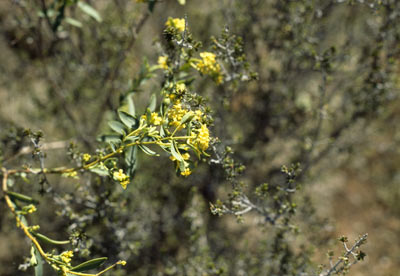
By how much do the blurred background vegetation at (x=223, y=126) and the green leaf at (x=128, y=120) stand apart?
0.67 m

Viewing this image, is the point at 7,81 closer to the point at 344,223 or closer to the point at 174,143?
the point at 174,143

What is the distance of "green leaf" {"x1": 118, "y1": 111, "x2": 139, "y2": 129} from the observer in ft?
6.52

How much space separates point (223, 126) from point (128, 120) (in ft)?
3.96

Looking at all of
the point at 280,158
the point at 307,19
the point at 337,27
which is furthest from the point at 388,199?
the point at 307,19

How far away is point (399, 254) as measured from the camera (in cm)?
519

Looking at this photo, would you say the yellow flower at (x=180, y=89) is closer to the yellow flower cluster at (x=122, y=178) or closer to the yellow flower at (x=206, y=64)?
the yellow flower at (x=206, y=64)

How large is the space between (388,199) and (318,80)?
91.5 inches

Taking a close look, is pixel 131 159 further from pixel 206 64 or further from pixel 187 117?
pixel 206 64

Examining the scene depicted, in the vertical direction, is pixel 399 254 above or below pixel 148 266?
above

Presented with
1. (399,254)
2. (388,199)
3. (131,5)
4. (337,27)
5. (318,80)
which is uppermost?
(131,5)

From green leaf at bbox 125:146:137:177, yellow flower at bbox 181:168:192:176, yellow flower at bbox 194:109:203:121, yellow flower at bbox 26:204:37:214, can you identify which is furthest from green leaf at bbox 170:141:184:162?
yellow flower at bbox 26:204:37:214

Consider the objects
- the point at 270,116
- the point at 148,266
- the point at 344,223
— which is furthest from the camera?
the point at 344,223

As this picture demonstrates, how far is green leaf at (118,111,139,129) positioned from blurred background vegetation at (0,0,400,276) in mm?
673

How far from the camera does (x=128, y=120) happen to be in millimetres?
2008
